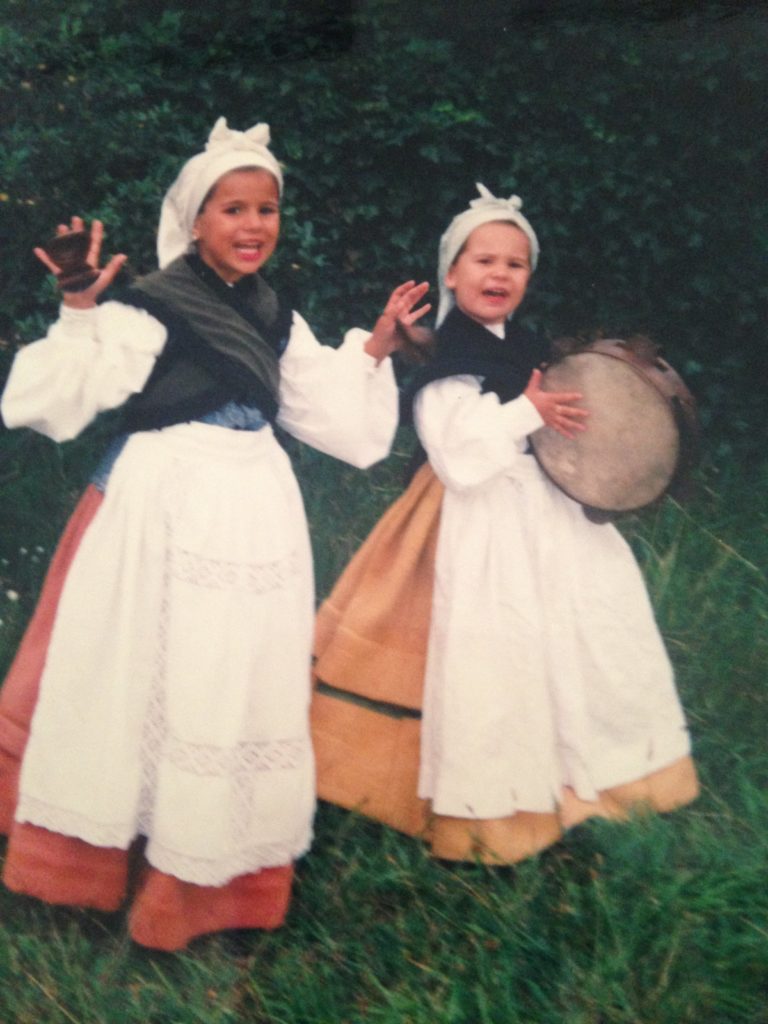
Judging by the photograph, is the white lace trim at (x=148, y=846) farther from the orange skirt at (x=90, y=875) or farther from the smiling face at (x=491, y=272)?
the smiling face at (x=491, y=272)

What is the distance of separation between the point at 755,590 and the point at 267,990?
1.49m

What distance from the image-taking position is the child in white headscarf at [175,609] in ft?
8.68

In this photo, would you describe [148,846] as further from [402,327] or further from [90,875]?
[402,327]

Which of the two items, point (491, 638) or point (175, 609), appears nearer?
point (175, 609)

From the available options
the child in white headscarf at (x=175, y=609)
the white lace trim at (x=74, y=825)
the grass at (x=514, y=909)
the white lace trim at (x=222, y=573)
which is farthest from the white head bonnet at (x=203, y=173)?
the white lace trim at (x=74, y=825)

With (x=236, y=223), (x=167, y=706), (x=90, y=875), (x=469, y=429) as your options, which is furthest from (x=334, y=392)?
(x=90, y=875)

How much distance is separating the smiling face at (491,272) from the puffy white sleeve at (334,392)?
245 millimetres

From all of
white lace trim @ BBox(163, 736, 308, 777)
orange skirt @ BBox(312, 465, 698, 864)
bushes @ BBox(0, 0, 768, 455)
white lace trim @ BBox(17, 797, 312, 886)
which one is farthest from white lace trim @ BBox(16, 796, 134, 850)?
bushes @ BBox(0, 0, 768, 455)

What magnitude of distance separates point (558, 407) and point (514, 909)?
1.13m

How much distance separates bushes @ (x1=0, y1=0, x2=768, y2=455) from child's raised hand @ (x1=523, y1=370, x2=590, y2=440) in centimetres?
27

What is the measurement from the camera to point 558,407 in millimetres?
2836

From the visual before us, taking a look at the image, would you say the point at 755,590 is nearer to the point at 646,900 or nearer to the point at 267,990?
the point at 646,900

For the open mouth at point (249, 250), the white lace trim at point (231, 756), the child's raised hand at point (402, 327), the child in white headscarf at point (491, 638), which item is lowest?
the white lace trim at point (231, 756)

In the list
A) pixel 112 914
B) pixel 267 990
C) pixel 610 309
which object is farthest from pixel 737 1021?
pixel 610 309
